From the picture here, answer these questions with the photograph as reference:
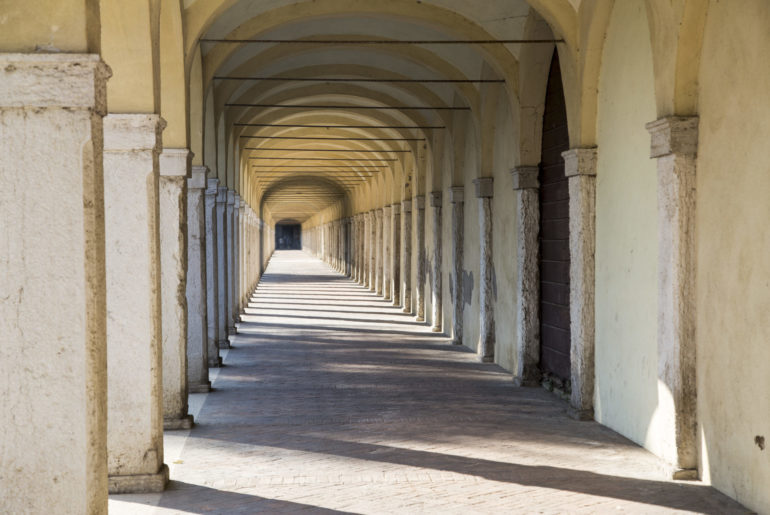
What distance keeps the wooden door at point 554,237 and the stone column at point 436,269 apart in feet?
24.0

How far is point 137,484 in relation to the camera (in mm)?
6762

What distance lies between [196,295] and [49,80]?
21.9ft

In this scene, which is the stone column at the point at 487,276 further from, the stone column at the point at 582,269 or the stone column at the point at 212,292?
the stone column at the point at 582,269

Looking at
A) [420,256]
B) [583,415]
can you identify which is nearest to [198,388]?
[583,415]

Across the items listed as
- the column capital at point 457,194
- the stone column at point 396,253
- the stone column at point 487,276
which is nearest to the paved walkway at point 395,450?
the stone column at point 487,276

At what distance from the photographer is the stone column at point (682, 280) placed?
7250mm

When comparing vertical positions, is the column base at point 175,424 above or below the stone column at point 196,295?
below

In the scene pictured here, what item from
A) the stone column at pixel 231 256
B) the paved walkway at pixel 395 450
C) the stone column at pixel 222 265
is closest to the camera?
the paved walkway at pixel 395 450

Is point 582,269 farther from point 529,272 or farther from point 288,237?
point 288,237

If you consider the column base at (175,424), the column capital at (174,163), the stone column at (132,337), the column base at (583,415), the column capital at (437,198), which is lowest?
the column base at (583,415)

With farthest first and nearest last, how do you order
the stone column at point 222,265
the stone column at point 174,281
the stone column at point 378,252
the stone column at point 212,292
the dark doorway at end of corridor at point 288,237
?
the dark doorway at end of corridor at point 288,237 < the stone column at point 378,252 < the stone column at point 222,265 < the stone column at point 212,292 < the stone column at point 174,281

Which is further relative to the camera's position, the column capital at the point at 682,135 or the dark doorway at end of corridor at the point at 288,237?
the dark doorway at end of corridor at the point at 288,237

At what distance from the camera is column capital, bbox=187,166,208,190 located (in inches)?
455

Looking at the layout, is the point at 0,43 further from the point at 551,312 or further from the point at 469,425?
the point at 551,312
